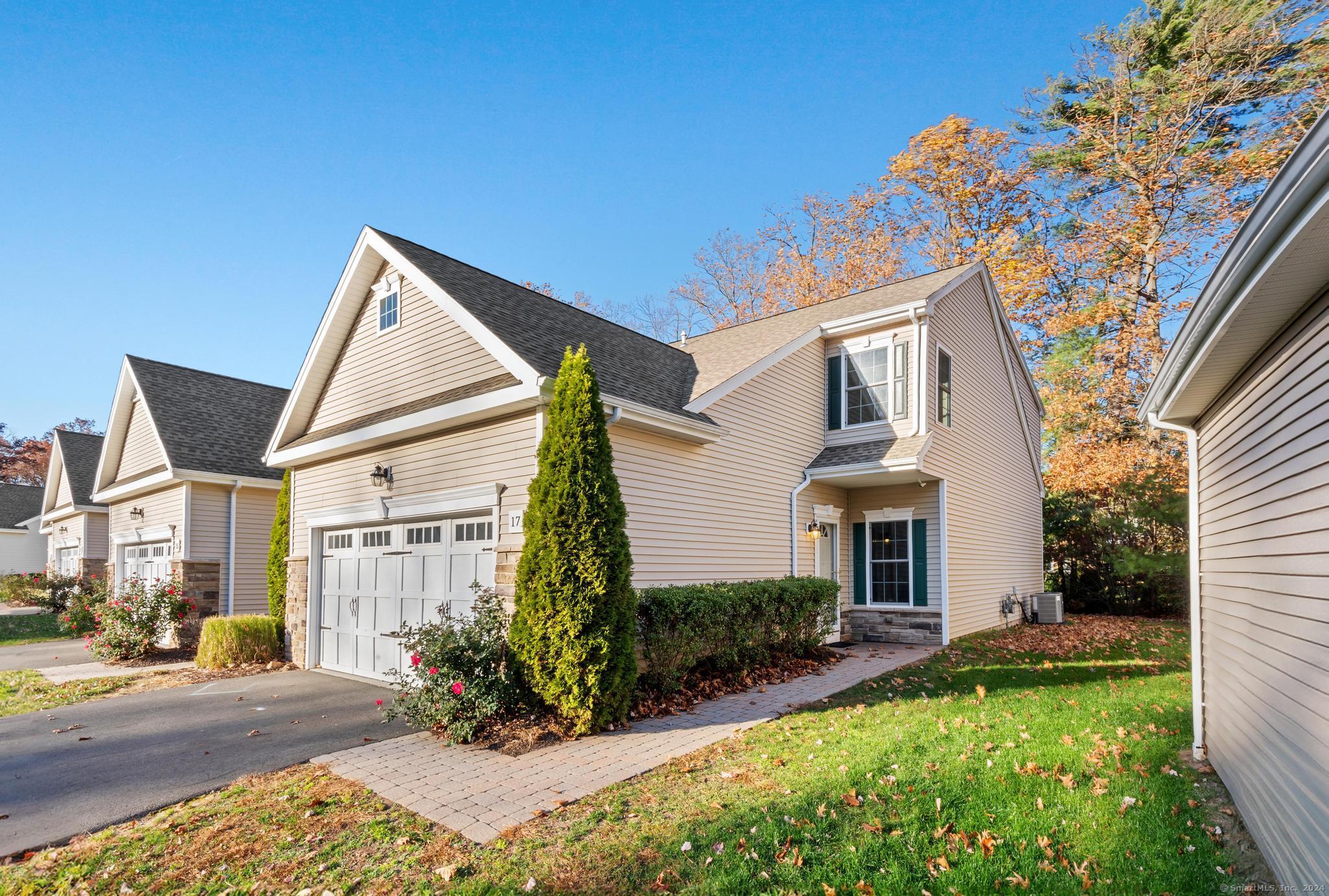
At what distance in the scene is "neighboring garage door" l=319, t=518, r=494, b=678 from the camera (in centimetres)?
856

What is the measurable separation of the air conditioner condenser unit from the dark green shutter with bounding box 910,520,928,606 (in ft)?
20.2

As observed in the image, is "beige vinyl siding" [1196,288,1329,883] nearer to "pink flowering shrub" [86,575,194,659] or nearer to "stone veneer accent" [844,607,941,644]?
"stone veneer accent" [844,607,941,644]

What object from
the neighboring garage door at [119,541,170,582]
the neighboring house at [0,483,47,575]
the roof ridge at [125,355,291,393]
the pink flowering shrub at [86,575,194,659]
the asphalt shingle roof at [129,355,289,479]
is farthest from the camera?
the neighboring house at [0,483,47,575]

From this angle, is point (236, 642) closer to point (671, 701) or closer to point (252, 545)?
point (252, 545)

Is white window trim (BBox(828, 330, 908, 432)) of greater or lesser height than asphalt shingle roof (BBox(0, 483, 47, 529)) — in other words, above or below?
above

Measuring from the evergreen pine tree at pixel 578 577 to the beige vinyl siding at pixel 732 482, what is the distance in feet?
4.27

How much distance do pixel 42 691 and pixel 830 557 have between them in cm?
1224

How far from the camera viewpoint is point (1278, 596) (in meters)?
3.66

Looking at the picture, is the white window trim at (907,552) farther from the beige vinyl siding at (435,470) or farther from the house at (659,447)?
the beige vinyl siding at (435,470)

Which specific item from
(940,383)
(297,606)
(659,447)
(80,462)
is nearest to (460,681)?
(659,447)

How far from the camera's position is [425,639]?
22.9 ft

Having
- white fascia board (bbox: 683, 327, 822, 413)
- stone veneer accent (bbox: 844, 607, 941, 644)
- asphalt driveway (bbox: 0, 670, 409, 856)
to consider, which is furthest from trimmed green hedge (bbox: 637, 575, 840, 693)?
asphalt driveway (bbox: 0, 670, 409, 856)

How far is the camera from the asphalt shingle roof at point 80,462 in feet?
71.8

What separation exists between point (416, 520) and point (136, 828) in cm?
498
